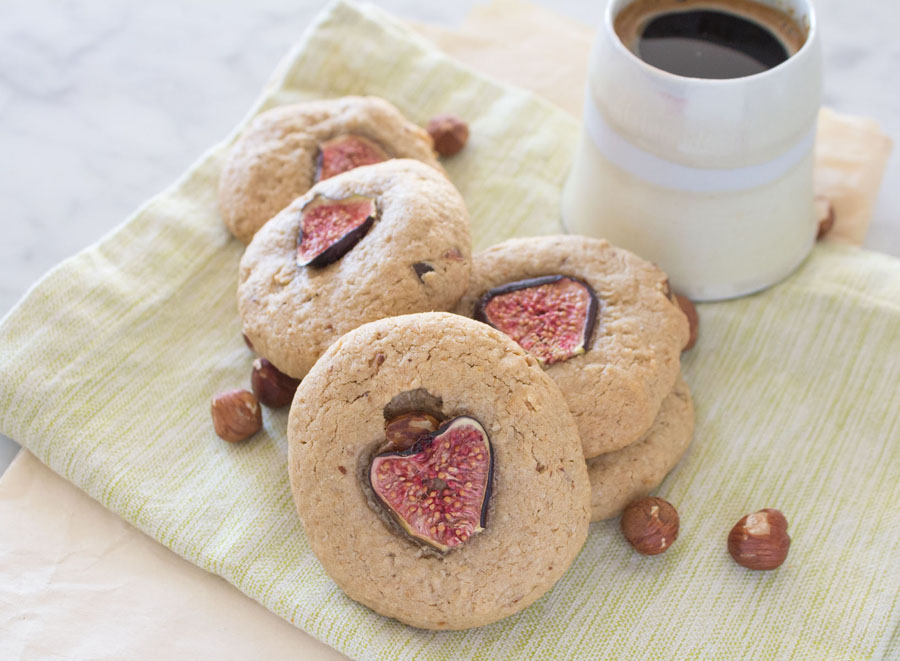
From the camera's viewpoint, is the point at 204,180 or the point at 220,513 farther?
the point at 204,180

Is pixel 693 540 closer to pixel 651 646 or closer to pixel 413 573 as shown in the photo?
pixel 651 646

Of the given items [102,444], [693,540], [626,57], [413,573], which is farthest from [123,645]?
[626,57]

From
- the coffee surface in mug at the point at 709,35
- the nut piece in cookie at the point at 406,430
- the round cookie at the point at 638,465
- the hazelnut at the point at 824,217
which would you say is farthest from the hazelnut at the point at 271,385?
the hazelnut at the point at 824,217

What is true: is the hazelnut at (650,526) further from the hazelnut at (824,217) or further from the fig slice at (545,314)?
the hazelnut at (824,217)

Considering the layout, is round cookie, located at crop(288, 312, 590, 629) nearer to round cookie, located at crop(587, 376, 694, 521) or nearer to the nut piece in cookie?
the nut piece in cookie

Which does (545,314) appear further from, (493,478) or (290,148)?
(290,148)

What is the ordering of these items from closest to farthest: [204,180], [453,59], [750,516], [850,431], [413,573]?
[413,573] → [750,516] → [850,431] → [204,180] → [453,59]
